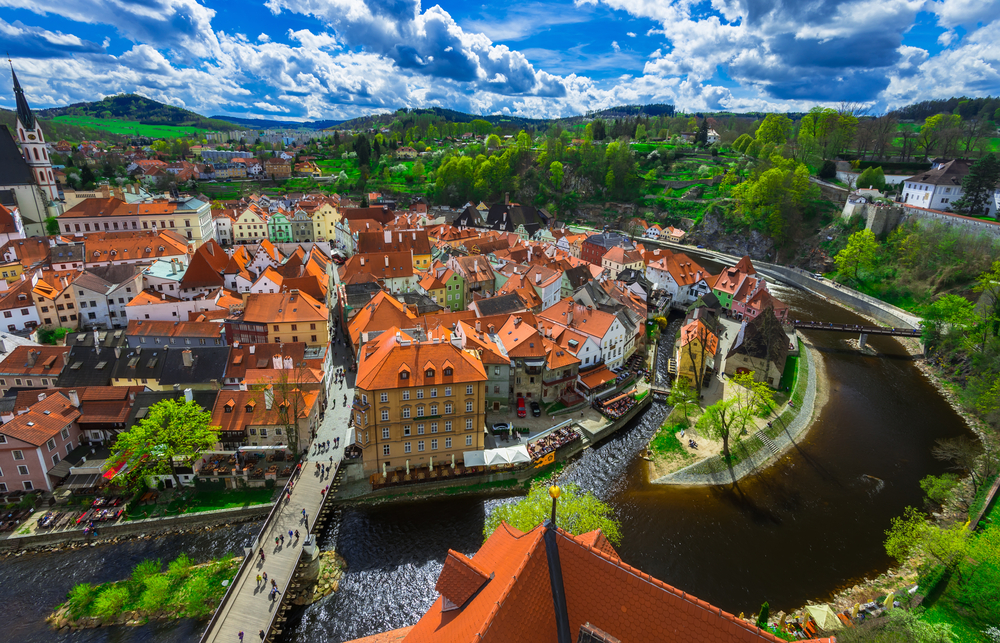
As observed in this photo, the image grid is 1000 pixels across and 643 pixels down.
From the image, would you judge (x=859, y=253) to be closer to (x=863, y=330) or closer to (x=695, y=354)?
(x=863, y=330)

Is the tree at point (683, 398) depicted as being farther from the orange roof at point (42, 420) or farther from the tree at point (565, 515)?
the orange roof at point (42, 420)

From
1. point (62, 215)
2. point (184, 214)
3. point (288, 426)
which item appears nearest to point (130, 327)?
point (288, 426)

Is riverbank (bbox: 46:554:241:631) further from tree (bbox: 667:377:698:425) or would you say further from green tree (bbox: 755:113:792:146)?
green tree (bbox: 755:113:792:146)

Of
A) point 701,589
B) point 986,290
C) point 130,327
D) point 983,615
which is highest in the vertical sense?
point 986,290

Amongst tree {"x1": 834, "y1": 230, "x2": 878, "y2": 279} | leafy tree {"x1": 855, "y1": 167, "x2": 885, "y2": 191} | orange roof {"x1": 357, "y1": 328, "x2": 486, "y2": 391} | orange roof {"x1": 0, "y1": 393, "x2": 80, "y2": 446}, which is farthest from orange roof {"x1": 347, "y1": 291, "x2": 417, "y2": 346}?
leafy tree {"x1": 855, "y1": 167, "x2": 885, "y2": 191}

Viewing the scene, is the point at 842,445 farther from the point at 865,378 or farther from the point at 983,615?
the point at 983,615
